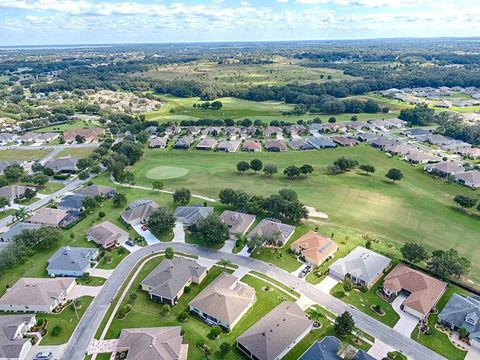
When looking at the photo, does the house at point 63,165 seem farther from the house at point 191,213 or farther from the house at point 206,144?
the house at point 191,213

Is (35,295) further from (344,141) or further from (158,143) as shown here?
(344,141)

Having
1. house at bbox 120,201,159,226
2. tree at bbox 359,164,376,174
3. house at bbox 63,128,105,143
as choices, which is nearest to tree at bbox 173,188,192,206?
house at bbox 120,201,159,226

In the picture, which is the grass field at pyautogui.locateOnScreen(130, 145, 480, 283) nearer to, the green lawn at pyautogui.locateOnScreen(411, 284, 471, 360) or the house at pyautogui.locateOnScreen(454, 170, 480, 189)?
the house at pyautogui.locateOnScreen(454, 170, 480, 189)

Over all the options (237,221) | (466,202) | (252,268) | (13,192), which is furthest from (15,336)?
(466,202)

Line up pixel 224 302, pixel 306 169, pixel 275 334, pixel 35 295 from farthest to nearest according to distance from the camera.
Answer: pixel 306 169 → pixel 35 295 → pixel 224 302 → pixel 275 334

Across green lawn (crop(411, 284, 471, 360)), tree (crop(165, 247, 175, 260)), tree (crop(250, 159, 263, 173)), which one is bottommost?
green lawn (crop(411, 284, 471, 360))
